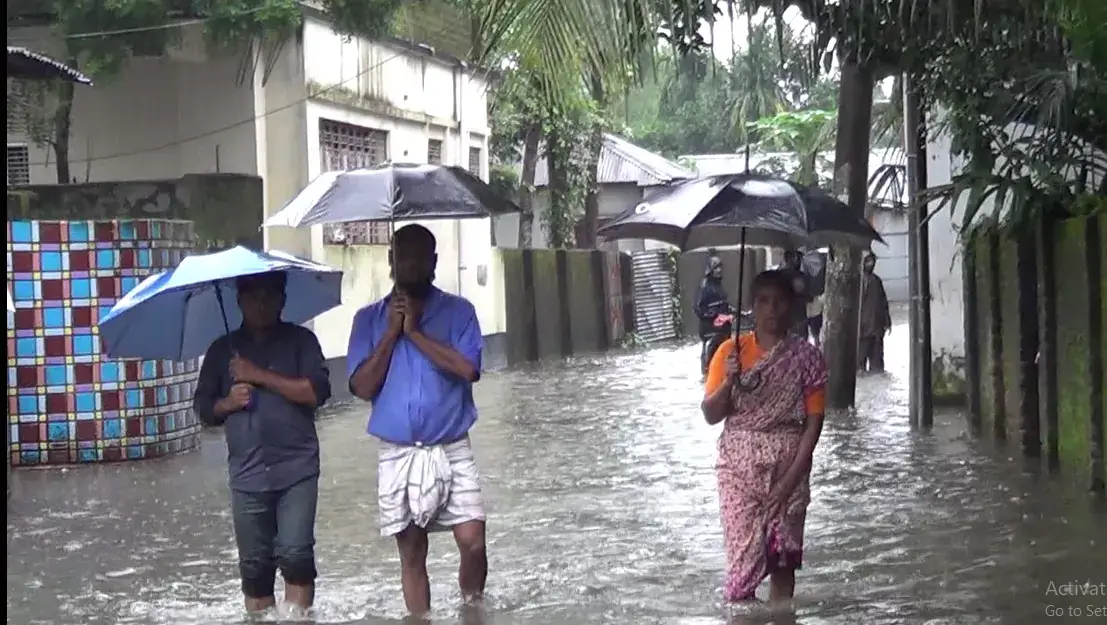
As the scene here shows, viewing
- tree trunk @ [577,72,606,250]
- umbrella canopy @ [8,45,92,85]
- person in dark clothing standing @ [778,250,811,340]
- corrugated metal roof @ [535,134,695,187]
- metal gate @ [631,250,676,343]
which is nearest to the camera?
person in dark clothing standing @ [778,250,811,340]

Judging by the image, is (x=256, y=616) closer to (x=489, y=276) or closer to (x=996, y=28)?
(x=996, y=28)

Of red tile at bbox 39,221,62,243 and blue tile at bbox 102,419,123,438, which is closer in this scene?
red tile at bbox 39,221,62,243

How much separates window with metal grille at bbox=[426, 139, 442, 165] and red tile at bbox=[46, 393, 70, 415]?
28.7 ft

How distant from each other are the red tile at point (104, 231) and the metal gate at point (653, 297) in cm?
1840

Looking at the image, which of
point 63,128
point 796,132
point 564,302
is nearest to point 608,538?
point 63,128

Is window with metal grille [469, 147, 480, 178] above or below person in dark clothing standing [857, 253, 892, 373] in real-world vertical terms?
above

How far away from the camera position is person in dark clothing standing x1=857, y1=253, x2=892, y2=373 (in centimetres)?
1869

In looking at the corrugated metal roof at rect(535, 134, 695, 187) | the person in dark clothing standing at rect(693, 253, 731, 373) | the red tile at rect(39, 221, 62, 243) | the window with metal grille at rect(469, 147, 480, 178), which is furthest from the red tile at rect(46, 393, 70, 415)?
the corrugated metal roof at rect(535, 134, 695, 187)

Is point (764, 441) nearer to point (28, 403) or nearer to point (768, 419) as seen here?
point (768, 419)

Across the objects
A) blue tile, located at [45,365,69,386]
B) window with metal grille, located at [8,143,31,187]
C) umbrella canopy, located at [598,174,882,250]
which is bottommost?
blue tile, located at [45,365,69,386]

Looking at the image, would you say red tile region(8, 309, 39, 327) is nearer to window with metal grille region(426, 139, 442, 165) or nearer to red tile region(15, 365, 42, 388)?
red tile region(15, 365, 42, 388)

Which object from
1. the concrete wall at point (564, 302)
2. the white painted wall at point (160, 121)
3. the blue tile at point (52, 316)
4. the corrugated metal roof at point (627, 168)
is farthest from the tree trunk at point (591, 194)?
the blue tile at point (52, 316)

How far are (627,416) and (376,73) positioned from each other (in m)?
5.61

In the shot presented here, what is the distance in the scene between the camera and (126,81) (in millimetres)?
15867
